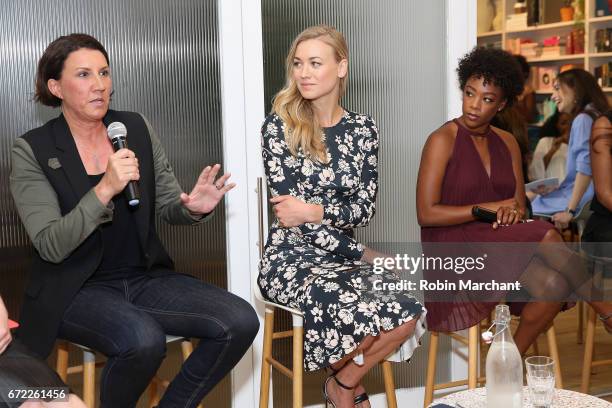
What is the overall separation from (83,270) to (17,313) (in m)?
0.50

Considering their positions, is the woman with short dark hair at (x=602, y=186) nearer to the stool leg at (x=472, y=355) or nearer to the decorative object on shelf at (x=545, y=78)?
the stool leg at (x=472, y=355)

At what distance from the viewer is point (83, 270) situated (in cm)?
246

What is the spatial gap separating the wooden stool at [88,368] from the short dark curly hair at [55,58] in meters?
0.76

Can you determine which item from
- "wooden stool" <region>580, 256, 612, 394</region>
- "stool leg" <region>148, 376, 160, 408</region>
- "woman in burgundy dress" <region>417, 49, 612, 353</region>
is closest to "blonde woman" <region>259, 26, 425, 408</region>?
"woman in burgundy dress" <region>417, 49, 612, 353</region>

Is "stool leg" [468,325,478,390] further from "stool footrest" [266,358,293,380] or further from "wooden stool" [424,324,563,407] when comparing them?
"stool footrest" [266,358,293,380]

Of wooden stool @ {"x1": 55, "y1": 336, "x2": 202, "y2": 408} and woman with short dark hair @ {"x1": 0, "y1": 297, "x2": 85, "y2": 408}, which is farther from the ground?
woman with short dark hair @ {"x1": 0, "y1": 297, "x2": 85, "y2": 408}

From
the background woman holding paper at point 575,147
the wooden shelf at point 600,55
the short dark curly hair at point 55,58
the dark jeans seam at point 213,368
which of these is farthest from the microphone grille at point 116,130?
the wooden shelf at point 600,55

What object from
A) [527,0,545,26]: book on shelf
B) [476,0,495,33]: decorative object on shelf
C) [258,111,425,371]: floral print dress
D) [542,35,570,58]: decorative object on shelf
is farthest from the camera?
[476,0,495,33]: decorative object on shelf

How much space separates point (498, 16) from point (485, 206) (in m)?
4.81

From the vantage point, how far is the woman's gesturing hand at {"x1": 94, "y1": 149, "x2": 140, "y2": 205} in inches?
90.1

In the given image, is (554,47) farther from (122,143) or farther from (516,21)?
(122,143)

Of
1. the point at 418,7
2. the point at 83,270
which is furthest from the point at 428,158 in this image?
the point at 83,270

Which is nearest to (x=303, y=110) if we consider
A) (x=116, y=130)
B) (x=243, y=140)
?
(x=243, y=140)

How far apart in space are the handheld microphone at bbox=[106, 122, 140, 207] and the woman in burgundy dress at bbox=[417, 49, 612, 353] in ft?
3.61
